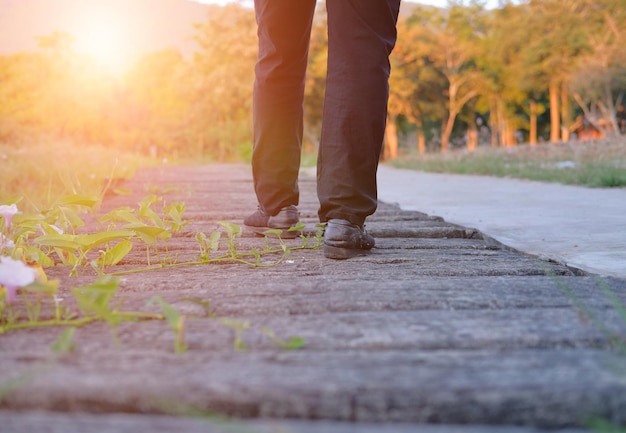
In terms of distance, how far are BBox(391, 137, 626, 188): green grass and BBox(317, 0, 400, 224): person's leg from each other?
3.68 metres

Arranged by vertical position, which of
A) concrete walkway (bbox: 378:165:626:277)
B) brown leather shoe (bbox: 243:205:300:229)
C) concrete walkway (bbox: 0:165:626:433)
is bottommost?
concrete walkway (bbox: 378:165:626:277)

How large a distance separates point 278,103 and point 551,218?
1364 millimetres

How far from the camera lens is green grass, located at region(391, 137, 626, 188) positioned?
5270 mm

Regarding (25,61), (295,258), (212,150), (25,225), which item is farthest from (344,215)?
(25,61)

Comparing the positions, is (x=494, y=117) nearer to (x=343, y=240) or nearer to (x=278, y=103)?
(x=278, y=103)

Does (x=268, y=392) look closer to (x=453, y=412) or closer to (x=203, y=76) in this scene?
(x=453, y=412)

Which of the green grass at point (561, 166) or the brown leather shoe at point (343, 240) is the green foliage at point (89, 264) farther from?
the green grass at point (561, 166)

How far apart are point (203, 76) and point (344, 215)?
85.9 feet

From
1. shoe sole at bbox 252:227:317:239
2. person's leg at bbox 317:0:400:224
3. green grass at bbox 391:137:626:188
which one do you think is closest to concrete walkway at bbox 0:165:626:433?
person's leg at bbox 317:0:400:224

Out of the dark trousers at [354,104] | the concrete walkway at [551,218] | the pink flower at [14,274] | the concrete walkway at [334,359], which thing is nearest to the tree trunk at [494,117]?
the concrete walkway at [551,218]

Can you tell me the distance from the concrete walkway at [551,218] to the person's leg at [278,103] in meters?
0.79

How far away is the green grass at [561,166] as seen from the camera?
17.3 feet

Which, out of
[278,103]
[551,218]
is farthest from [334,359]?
[551,218]

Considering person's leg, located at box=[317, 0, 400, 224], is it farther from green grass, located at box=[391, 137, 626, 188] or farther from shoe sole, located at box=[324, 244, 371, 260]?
green grass, located at box=[391, 137, 626, 188]
